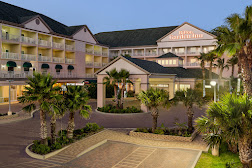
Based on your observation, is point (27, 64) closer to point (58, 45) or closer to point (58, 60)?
point (58, 60)

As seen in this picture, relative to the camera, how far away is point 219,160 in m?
13.4

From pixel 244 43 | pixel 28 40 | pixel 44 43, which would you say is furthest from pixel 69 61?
pixel 244 43

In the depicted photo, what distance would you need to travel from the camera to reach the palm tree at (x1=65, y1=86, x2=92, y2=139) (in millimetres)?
15797

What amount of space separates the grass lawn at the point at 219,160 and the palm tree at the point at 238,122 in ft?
6.95

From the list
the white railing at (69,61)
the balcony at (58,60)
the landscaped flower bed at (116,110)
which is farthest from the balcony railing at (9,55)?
the landscaped flower bed at (116,110)

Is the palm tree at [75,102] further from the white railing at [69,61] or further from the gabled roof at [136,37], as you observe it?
the gabled roof at [136,37]

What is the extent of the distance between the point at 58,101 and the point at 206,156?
10.1m

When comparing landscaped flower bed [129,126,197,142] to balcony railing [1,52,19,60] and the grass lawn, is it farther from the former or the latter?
balcony railing [1,52,19,60]

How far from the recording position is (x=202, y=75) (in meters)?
46.6

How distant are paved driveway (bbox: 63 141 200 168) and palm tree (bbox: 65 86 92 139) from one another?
8.53 feet

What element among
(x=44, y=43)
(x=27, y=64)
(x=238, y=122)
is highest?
(x=44, y=43)

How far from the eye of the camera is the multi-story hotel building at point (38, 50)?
127 feet

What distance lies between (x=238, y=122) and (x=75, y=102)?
1041cm

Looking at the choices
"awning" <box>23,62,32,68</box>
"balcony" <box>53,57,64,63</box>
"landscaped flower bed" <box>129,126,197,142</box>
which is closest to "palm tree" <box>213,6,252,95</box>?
"landscaped flower bed" <box>129,126,197,142</box>
